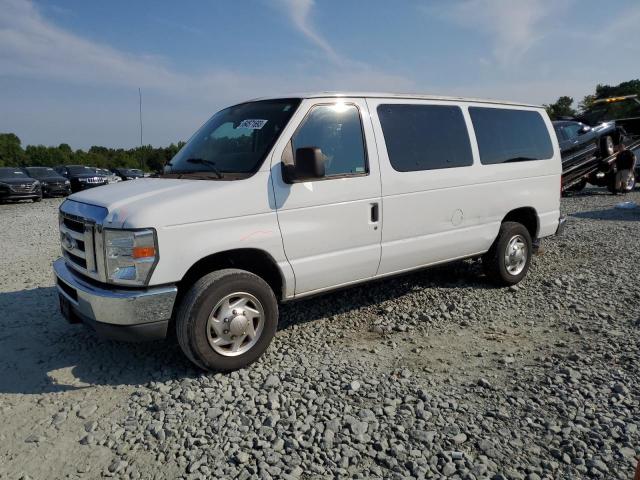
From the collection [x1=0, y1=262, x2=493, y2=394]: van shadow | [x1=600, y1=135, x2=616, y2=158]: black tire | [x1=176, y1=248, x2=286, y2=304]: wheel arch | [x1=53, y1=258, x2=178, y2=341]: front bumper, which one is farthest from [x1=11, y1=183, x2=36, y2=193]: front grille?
[x1=600, y1=135, x2=616, y2=158]: black tire

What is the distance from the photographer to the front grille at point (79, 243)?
3.38 metres

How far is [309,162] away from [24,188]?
1938 cm

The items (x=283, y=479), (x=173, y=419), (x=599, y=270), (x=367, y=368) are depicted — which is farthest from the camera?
(x=599, y=270)

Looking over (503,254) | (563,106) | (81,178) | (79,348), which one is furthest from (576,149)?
(563,106)

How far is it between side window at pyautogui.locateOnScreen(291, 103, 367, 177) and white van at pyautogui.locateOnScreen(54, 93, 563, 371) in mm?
12

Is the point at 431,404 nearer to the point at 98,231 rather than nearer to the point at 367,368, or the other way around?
the point at 367,368

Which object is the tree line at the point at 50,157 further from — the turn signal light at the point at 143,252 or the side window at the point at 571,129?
the turn signal light at the point at 143,252

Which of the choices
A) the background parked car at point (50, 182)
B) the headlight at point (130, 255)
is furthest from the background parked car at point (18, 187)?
the headlight at point (130, 255)

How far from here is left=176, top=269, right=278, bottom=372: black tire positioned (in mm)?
3395

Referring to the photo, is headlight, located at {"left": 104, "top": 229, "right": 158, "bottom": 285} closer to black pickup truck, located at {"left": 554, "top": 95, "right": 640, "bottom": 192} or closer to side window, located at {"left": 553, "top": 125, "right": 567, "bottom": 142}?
black pickup truck, located at {"left": 554, "top": 95, "right": 640, "bottom": 192}

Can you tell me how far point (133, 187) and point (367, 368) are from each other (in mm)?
2318

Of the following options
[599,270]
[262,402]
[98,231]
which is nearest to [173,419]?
[262,402]

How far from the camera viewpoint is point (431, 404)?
10.4 ft

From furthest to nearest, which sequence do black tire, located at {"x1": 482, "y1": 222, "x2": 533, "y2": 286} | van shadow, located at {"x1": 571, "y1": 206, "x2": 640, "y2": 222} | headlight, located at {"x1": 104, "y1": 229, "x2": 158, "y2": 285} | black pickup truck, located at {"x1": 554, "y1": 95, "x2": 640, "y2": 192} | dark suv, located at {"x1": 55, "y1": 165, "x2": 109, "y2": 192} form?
dark suv, located at {"x1": 55, "y1": 165, "x2": 109, "y2": 192}, black pickup truck, located at {"x1": 554, "y1": 95, "x2": 640, "y2": 192}, van shadow, located at {"x1": 571, "y1": 206, "x2": 640, "y2": 222}, black tire, located at {"x1": 482, "y1": 222, "x2": 533, "y2": 286}, headlight, located at {"x1": 104, "y1": 229, "x2": 158, "y2": 285}
